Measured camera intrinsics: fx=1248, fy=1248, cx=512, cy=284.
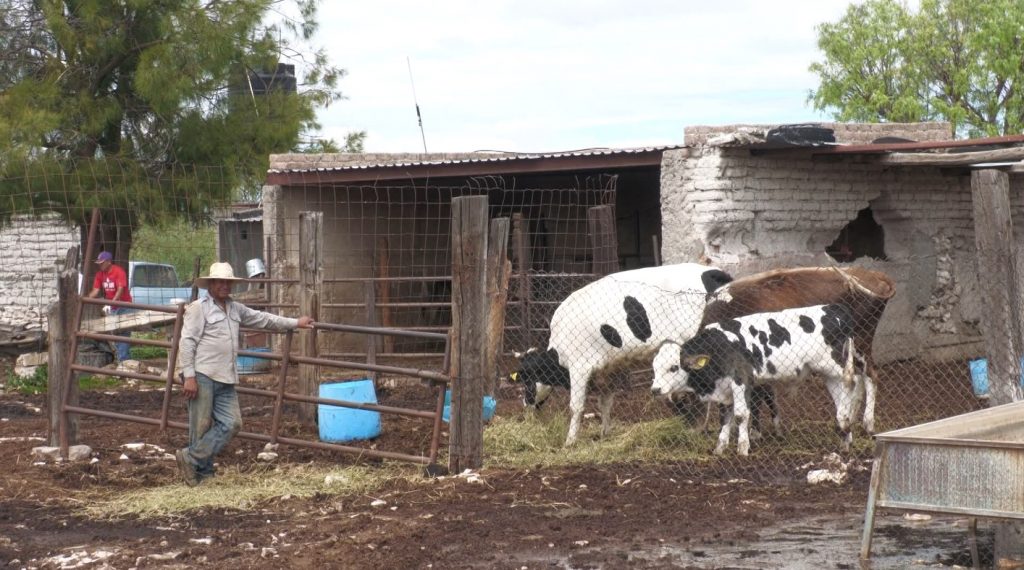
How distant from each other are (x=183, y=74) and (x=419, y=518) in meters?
11.1

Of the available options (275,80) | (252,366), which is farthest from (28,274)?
(252,366)

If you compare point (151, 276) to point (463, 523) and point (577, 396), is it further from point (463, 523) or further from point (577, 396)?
point (463, 523)

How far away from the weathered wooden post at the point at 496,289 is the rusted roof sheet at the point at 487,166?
66.3 inches

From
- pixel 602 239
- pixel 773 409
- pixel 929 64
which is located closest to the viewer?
pixel 773 409

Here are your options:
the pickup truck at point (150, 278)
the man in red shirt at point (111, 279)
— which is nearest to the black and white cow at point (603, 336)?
the man in red shirt at point (111, 279)

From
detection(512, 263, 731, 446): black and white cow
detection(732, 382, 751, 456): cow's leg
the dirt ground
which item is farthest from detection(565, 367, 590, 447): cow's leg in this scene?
detection(732, 382, 751, 456): cow's leg

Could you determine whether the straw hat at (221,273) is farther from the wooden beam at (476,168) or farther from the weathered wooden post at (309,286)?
the wooden beam at (476,168)

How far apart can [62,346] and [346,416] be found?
2155 millimetres

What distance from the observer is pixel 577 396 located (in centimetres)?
996

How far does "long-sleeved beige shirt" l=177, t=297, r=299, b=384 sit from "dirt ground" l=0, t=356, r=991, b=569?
2.59ft

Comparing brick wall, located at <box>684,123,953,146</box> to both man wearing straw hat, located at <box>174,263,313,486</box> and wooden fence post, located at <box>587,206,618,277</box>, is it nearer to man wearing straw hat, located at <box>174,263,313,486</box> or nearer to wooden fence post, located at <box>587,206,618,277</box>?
wooden fence post, located at <box>587,206,618,277</box>

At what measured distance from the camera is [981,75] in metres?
32.4

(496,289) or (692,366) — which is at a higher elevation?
(496,289)

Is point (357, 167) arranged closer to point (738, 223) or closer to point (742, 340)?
point (738, 223)
